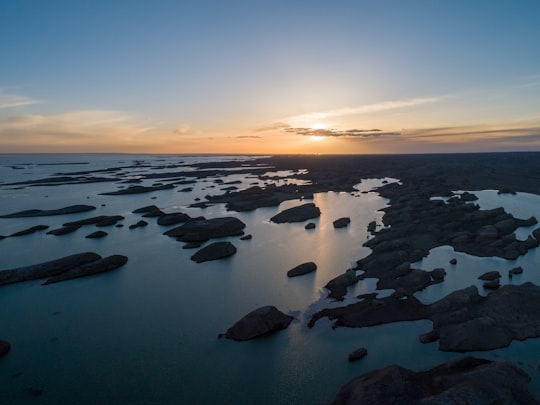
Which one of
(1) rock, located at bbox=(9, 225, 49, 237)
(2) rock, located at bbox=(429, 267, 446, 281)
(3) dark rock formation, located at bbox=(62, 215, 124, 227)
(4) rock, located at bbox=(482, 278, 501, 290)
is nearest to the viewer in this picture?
(4) rock, located at bbox=(482, 278, 501, 290)

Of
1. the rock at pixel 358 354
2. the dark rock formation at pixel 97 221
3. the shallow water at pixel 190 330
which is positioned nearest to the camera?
the shallow water at pixel 190 330

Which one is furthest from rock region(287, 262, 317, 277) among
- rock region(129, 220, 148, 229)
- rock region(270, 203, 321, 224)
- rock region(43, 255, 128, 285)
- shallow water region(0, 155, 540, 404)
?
rock region(129, 220, 148, 229)

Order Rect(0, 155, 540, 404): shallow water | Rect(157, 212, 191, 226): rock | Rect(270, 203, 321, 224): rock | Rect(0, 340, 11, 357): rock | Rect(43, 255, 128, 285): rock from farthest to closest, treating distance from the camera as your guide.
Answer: Rect(270, 203, 321, 224): rock
Rect(157, 212, 191, 226): rock
Rect(43, 255, 128, 285): rock
Rect(0, 340, 11, 357): rock
Rect(0, 155, 540, 404): shallow water

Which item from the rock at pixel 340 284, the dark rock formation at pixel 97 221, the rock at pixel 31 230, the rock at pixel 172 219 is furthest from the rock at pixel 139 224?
the rock at pixel 340 284

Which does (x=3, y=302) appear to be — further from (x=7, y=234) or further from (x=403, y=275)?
(x=403, y=275)

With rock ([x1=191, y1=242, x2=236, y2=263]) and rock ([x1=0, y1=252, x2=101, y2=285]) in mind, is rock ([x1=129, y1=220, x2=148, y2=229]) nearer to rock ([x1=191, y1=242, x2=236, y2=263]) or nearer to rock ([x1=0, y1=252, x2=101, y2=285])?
rock ([x1=0, y1=252, x2=101, y2=285])

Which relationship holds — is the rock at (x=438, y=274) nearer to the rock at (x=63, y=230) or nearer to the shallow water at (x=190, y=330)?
the shallow water at (x=190, y=330)
